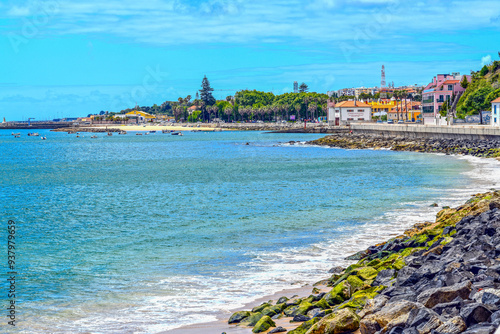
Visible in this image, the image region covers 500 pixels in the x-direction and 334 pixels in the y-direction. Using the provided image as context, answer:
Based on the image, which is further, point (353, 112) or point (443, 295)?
point (353, 112)

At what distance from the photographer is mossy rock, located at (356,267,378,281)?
1215cm

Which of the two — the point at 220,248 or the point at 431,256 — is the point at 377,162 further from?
the point at 431,256

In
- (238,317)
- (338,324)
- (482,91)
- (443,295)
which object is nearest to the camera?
(443,295)

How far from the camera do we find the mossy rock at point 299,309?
10570 millimetres

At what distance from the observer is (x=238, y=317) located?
10883 mm

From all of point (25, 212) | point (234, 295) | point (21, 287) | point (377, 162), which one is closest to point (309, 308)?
point (234, 295)

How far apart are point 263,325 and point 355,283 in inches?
99.2

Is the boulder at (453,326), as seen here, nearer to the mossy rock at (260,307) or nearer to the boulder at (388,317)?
the boulder at (388,317)

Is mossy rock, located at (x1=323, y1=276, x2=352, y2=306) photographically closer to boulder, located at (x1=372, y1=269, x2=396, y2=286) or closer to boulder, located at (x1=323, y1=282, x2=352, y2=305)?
boulder, located at (x1=323, y1=282, x2=352, y2=305)

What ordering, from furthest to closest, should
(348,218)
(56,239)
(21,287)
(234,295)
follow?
(348,218) → (56,239) → (21,287) → (234,295)

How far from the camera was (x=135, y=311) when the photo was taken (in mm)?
11953

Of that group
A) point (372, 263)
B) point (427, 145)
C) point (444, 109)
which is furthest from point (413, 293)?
point (444, 109)

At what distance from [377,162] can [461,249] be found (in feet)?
140

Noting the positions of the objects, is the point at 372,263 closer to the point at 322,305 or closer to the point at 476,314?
the point at 322,305
